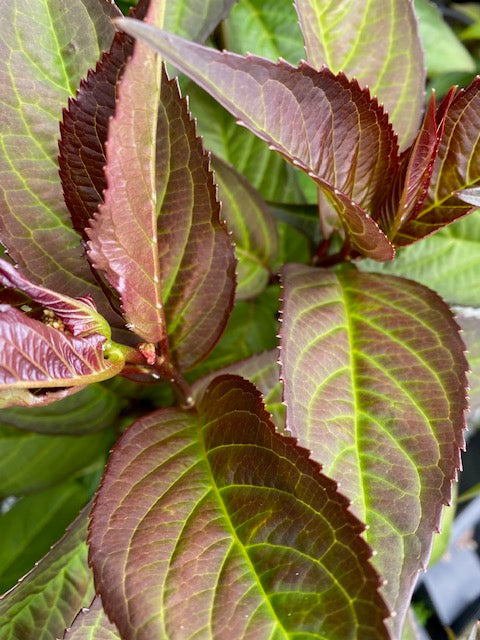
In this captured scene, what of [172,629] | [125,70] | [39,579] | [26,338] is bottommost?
[39,579]

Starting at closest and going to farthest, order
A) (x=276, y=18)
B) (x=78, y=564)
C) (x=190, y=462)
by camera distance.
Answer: (x=190, y=462)
(x=78, y=564)
(x=276, y=18)

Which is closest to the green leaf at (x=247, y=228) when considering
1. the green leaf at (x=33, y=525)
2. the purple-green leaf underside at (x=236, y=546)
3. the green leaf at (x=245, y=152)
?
the green leaf at (x=245, y=152)

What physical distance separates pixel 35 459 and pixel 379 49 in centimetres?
49

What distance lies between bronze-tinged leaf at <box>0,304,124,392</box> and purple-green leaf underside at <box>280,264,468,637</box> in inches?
4.8

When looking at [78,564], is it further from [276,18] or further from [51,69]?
[276,18]

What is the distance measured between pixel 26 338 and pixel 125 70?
138 millimetres

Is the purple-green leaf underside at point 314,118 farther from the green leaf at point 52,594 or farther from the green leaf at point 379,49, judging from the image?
the green leaf at point 52,594

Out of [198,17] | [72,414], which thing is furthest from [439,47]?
[72,414]

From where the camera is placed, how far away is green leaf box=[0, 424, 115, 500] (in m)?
0.62

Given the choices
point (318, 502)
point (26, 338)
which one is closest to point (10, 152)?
point (26, 338)

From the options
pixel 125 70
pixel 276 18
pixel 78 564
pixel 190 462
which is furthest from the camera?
pixel 276 18

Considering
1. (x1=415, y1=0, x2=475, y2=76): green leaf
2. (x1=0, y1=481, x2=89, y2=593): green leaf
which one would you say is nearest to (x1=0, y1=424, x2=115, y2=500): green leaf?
(x1=0, y1=481, x2=89, y2=593): green leaf

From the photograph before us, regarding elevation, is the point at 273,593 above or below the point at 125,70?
below

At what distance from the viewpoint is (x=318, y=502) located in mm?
347
